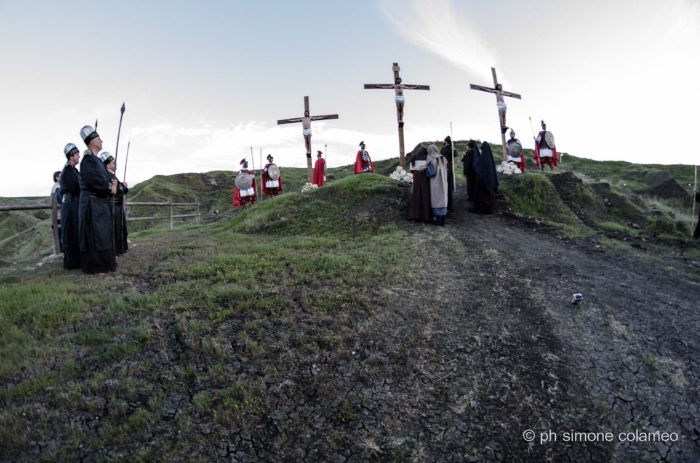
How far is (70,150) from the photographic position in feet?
25.0

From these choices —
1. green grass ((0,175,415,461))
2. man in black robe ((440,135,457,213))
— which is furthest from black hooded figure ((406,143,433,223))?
green grass ((0,175,415,461))

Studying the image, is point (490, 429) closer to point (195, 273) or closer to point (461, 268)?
point (461, 268)

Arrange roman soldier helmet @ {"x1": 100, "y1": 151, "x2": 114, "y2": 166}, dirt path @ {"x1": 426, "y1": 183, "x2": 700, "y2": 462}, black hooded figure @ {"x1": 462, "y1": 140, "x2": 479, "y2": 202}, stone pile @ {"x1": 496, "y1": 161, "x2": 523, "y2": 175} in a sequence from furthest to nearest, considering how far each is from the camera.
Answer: stone pile @ {"x1": 496, "y1": 161, "x2": 523, "y2": 175} → black hooded figure @ {"x1": 462, "y1": 140, "x2": 479, "y2": 202} → roman soldier helmet @ {"x1": 100, "y1": 151, "x2": 114, "y2": 166} → dirt path @ {"x1": 426, "y1": 183, "x2": 700, "y2": 462}

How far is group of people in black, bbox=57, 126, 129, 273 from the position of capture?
7082 millimetres

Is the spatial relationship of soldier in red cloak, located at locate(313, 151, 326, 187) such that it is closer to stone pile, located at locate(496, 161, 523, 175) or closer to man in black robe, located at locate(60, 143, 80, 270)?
stone pile, located at locate(496, 161, 523, 175)

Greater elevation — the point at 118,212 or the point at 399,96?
the point at 399,96

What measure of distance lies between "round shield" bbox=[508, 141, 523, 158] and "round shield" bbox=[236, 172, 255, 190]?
12443 millimetres

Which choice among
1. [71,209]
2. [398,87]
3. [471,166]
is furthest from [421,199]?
[71,209]

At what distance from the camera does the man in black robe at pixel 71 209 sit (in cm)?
754

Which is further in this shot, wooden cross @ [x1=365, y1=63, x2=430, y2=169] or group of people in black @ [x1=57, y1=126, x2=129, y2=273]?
wooden cross @ [x1=365, y1=63, x2=430, y2=169]

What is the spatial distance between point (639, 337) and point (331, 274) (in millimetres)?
4502

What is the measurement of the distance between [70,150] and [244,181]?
11.7 metres

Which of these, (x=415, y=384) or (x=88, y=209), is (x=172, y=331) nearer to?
(x=415, y=384)

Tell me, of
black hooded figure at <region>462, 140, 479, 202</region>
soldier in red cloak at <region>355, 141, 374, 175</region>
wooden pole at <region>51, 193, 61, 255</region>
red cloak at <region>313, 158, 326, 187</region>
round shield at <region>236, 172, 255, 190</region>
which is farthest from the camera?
A: round shield at <region>236, 172, 255, 190</region>
